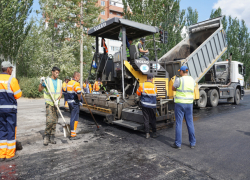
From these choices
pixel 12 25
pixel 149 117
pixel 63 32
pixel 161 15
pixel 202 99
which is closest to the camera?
pixel 149 117

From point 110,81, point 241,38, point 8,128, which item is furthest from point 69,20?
point 241,38

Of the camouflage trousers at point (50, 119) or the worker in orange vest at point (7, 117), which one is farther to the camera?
the camouflage trousers at point (50, 119)

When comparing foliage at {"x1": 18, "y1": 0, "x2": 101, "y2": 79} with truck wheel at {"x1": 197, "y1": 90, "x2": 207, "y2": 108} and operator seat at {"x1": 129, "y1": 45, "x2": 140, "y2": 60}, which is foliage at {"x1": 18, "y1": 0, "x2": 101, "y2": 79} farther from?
operator seat at {"x1": 129, "y1": 45, "x2": 140, "y2": 60}

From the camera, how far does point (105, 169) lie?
118 inches

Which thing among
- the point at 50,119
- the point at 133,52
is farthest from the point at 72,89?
the point at 133,52

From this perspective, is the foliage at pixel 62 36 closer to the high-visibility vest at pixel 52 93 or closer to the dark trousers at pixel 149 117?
the high-visibility vest at pixel 52 93

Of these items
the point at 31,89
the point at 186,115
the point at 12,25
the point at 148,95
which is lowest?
the point at 186,115

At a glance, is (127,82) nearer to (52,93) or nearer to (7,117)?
(52,93)

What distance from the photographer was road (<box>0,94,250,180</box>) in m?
2.87

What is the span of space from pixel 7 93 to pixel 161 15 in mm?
16612

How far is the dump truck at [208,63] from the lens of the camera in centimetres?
866

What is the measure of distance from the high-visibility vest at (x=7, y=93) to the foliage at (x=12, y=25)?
13982 millimetres

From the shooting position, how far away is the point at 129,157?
11.5 feet

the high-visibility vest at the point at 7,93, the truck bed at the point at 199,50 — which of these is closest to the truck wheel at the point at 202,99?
the truck bed at the point at 199,50
